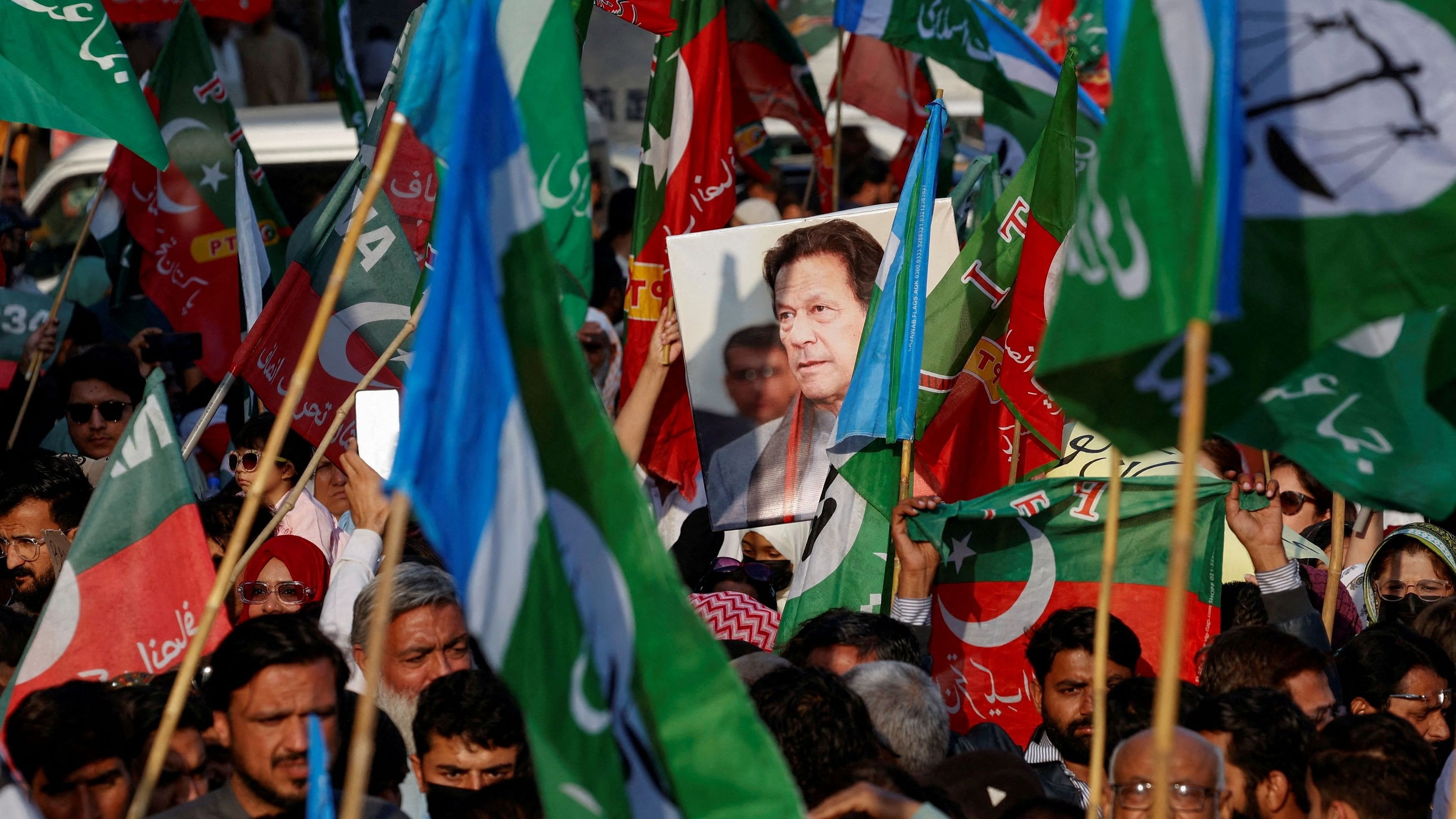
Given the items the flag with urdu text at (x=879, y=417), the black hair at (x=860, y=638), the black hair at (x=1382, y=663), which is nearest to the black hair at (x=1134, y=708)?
the black hair at (x=860, y=638)

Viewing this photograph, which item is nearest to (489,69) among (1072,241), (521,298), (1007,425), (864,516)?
(521,298)

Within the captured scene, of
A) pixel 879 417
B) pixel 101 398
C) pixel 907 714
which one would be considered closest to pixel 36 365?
pixel 101 398

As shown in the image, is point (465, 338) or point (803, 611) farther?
point (803, 611)

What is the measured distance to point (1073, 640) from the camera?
4.97m

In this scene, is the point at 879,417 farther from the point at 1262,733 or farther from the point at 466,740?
the point at 466,740

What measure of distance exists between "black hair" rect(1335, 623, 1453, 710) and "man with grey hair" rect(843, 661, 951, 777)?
1.43m

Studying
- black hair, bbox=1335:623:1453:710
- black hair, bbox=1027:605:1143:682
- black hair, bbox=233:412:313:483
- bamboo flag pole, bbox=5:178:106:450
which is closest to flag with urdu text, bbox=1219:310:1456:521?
black hair, bbox=1027:605:1143:682

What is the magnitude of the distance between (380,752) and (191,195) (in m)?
4.35

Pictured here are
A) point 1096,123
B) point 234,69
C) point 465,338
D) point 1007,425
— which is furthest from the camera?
point 234,69

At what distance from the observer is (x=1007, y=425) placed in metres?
6.17

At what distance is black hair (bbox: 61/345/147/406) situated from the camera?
6.97 meters

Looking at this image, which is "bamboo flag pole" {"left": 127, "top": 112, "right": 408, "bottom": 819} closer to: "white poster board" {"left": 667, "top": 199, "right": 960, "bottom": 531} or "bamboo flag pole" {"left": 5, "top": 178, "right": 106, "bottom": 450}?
"white poster board" {"left": 667, "top": 199, "right": 960, "bottom": 531}

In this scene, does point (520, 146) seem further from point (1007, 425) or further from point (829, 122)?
point (829, 122)

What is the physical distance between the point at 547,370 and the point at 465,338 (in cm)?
20
